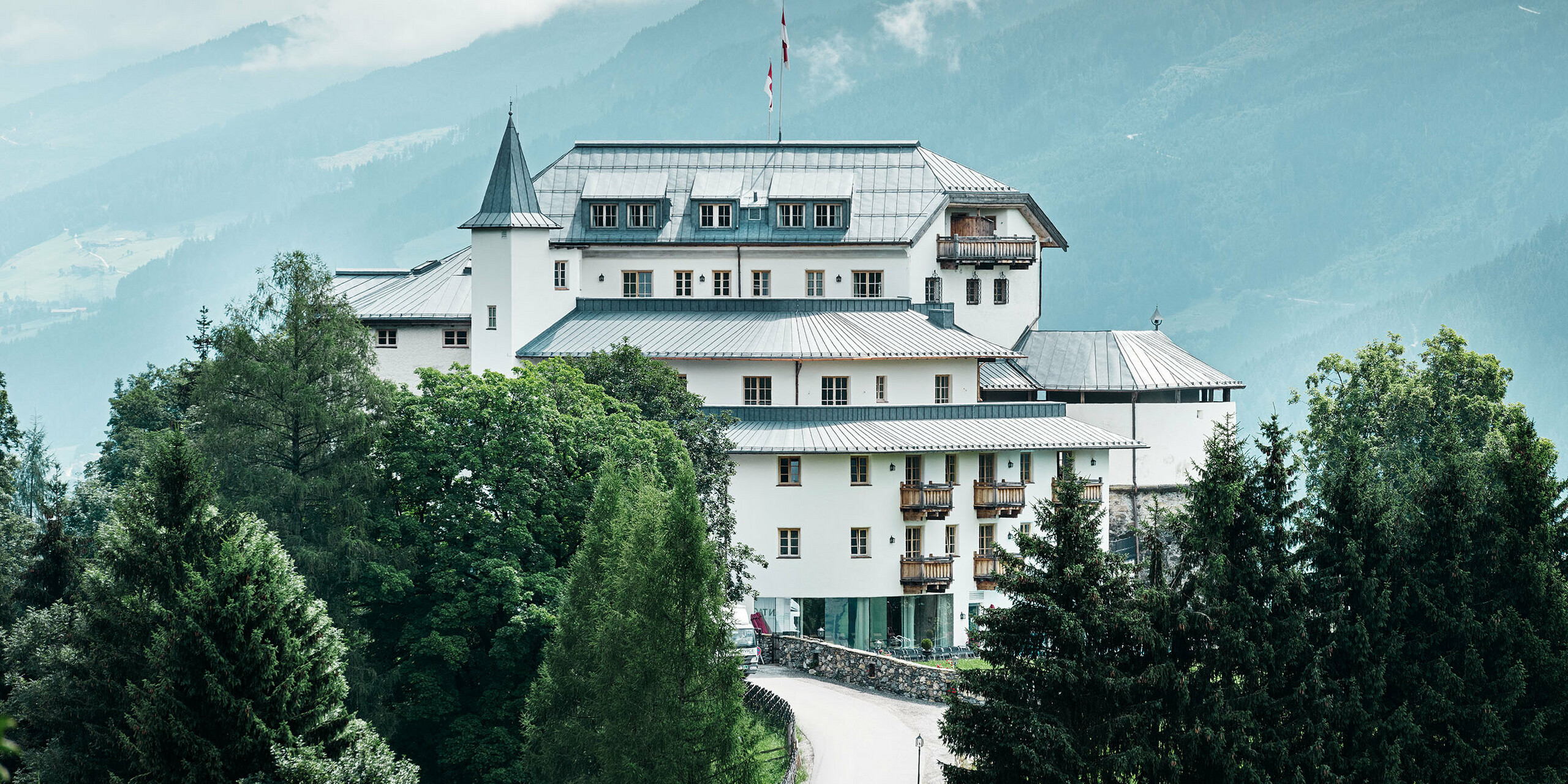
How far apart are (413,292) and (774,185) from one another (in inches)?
645

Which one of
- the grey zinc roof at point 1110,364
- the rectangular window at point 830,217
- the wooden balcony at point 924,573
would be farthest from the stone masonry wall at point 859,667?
the rectangular window at point 830,217

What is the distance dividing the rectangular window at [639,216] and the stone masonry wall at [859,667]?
923 inches

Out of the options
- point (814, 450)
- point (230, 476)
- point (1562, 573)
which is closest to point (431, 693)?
point (230, 476)

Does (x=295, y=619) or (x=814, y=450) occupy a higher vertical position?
(x=814, y=450)

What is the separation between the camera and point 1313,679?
132ft

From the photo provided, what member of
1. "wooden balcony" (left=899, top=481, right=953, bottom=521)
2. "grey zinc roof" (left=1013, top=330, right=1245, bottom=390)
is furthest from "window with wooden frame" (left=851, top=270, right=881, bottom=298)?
"wooden balcony" (left=899, top=481, right=953, bottom=521)

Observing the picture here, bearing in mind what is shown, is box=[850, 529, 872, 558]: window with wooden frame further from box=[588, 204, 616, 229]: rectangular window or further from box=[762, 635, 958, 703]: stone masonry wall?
box=[588, 204, 616, 229]: rectangular window

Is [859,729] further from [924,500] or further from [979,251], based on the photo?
[979,251]

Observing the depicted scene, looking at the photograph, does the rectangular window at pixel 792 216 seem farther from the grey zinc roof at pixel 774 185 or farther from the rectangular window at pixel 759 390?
the rectangular window at pixel 759 390

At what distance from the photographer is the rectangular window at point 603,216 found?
77.4 meters

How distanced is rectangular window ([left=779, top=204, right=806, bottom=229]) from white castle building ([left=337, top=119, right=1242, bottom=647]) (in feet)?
0.33

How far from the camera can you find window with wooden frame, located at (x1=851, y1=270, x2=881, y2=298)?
254ft

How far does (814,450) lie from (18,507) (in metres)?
38.6

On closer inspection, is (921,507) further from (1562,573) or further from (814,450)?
(1562,573)
